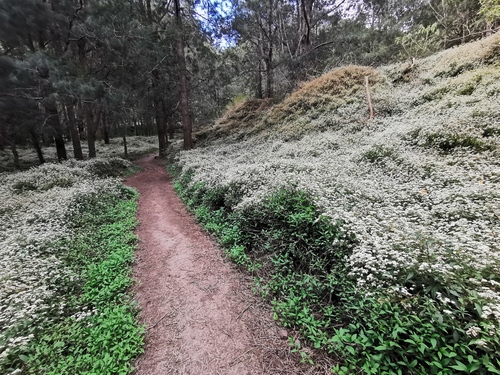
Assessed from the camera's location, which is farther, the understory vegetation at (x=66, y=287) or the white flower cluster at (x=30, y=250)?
the white flower cluster at (x=30, y=250)

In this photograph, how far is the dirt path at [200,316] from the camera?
2.52 metres

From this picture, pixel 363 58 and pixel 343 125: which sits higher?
pixel 363 58

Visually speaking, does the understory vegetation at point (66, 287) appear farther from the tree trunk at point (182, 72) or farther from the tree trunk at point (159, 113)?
the tree trunk at point (159, 113)

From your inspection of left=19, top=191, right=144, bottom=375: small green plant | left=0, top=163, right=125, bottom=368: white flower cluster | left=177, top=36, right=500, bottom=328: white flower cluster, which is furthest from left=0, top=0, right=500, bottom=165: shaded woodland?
left=19, top=191, right=144, bottom=375: small green plant

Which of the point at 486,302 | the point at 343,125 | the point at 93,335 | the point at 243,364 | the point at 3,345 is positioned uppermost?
the point at 343,125

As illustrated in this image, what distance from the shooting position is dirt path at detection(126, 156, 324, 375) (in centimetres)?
252

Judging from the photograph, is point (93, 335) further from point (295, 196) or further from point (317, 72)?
point (317, 72)

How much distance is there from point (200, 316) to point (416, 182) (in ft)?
14.8

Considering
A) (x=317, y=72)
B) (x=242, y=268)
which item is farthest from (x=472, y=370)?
(x=317, y=72)

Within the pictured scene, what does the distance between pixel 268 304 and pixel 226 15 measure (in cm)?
1522

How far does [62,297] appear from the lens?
324 cm

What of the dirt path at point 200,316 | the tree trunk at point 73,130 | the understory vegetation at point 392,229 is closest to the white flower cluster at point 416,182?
the understory vegetation at point 392,229

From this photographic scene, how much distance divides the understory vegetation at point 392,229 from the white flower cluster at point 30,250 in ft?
9.25

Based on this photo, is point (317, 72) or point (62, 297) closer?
point (62, 297)
